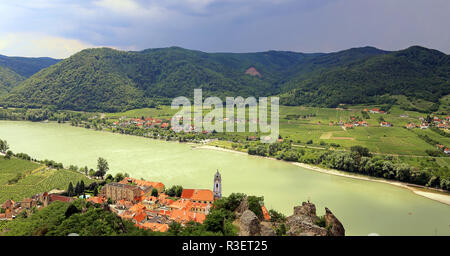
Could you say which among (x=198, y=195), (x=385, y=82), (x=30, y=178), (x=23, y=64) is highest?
(x=23, y=64)

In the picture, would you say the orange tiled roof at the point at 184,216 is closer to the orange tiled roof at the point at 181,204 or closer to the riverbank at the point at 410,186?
the orange tiled roof at the point at 181,204

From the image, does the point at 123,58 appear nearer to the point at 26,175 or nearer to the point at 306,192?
the point at 26,175

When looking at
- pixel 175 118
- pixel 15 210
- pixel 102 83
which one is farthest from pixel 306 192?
pixel 102 83

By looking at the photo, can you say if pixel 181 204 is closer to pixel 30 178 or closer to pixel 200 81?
pixel 30 178

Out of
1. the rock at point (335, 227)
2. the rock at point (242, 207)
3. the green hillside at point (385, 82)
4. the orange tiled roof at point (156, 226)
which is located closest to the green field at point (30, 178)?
the orange tiled roof at point (156, 226)

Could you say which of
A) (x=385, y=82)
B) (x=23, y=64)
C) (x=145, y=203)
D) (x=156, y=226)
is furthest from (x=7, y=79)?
(x=385, y=82)

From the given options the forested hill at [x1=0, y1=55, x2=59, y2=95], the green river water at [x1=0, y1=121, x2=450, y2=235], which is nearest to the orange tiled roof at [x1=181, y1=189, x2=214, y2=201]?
the green river water at [x1=0, y1=121, x2=450, y2=235]
